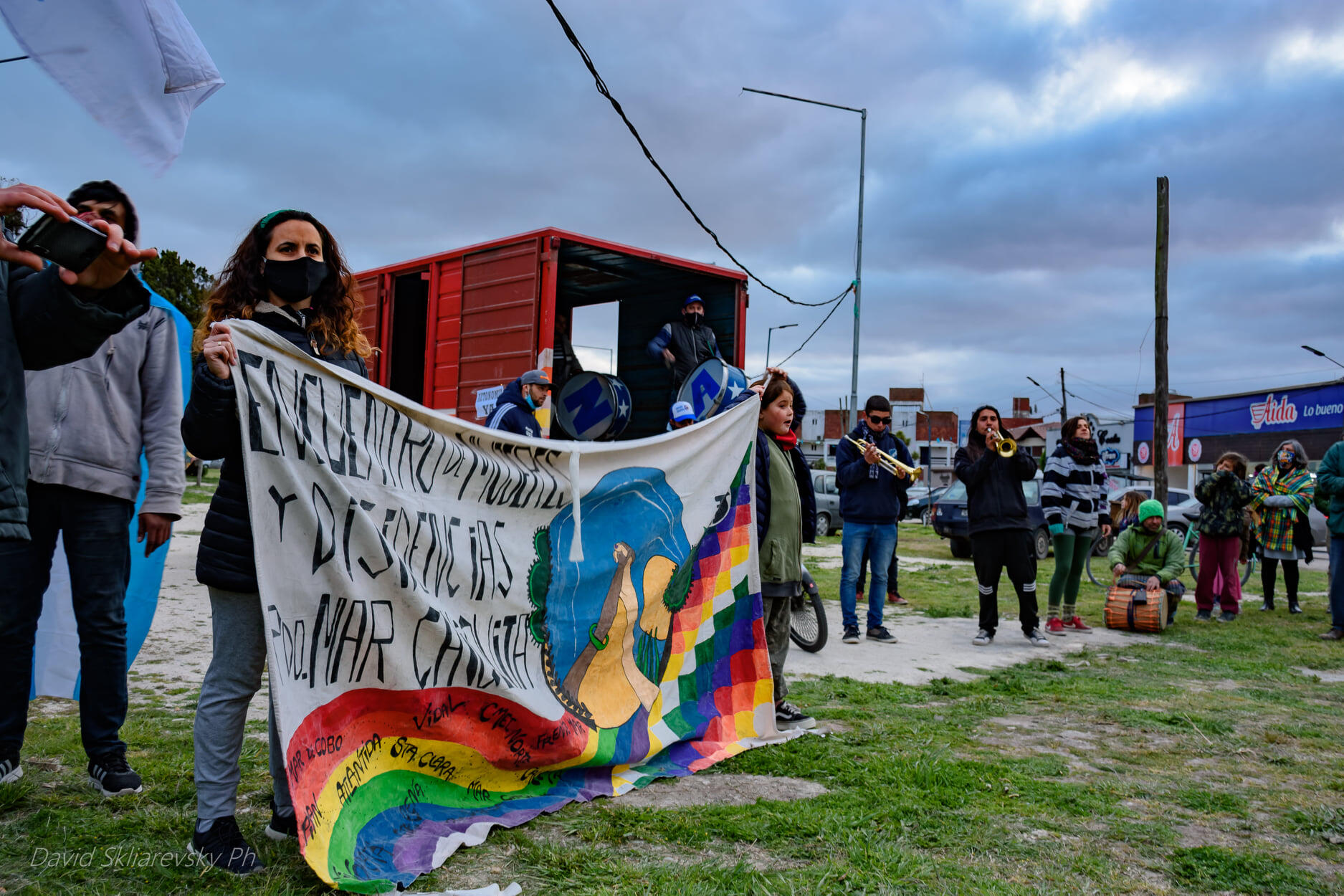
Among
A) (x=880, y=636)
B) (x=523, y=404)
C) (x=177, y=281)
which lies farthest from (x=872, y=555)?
(x=177, y=281)

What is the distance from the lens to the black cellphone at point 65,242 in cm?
180

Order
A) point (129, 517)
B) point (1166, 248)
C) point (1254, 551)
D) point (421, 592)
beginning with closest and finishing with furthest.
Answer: point (421, 592), point (129, 517), point (1254, 551), point (1166, 248)

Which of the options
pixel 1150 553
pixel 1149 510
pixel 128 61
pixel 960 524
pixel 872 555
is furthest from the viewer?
pixel 960 524

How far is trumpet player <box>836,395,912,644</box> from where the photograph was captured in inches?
293

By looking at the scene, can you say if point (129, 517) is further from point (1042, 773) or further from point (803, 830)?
point (1042, 773)

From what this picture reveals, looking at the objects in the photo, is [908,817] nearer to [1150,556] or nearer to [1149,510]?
[1149,510]

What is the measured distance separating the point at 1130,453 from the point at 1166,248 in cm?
3131

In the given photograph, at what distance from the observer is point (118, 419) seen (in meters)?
3.25

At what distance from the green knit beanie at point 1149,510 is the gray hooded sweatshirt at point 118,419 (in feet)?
26.0

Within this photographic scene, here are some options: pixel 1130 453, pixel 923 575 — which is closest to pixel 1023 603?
pixel 923 575

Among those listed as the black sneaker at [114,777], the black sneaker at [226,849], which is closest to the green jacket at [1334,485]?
the black sneaker at [226,849]

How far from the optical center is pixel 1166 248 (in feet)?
50.1

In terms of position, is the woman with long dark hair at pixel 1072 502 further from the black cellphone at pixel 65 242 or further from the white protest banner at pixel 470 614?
the black cellphone at pixel 65 242

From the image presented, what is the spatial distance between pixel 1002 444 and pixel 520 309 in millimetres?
4109
